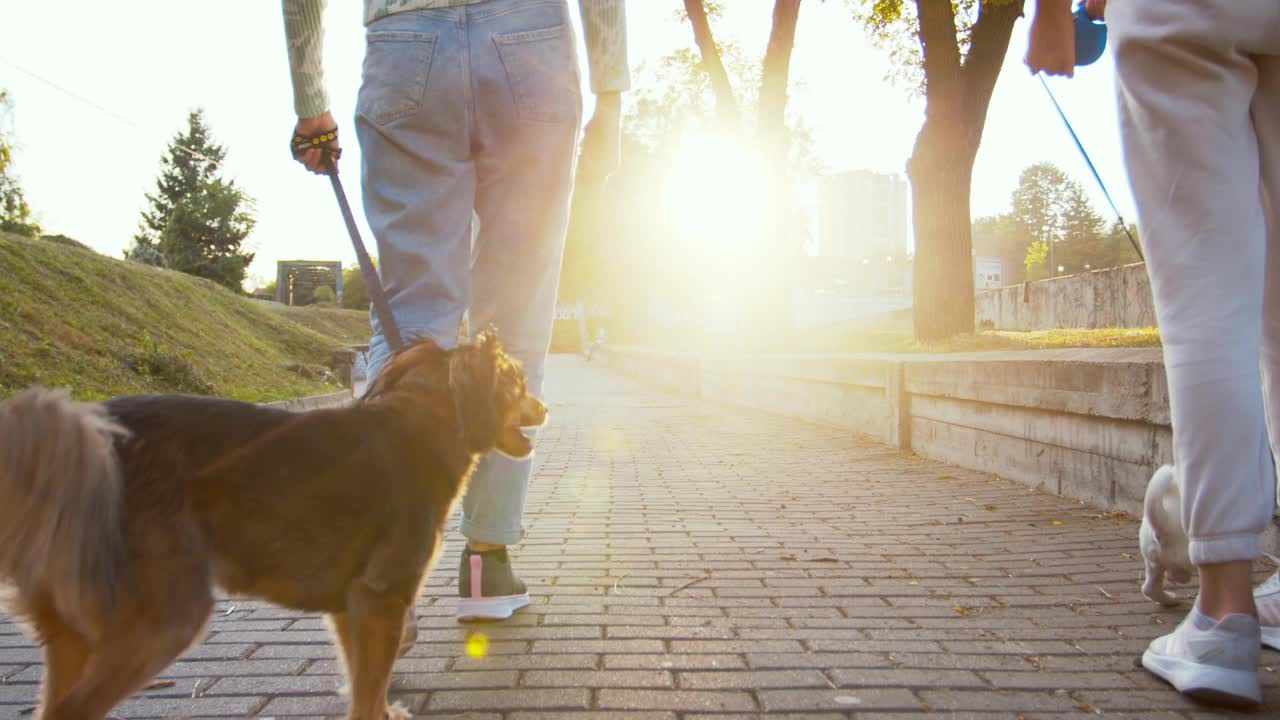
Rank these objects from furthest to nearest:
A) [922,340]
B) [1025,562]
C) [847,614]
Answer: [922,340] → [1025,562] → [847,614]

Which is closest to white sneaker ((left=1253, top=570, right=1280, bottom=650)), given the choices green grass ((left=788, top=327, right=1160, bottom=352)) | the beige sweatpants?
the beige sweatpants

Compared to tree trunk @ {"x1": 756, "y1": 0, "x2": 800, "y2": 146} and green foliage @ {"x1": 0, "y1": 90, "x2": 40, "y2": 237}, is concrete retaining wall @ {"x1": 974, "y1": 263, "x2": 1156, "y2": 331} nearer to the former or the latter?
tree trunk @ {"x1": 756, "y1": 0, "x2": 800, "y2": 146}

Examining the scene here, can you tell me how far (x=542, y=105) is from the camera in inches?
119

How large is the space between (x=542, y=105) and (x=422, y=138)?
1.36 feet

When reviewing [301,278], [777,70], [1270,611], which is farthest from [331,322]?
[1270,611]

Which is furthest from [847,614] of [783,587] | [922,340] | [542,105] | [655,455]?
[922,340]

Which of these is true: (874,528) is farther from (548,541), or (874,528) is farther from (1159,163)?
(1159,163)

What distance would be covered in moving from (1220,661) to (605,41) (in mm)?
2806

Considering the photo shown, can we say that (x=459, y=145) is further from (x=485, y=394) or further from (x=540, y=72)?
(x=485, y=394)

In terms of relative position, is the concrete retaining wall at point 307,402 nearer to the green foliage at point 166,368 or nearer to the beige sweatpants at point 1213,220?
the green foliage at point 166,368

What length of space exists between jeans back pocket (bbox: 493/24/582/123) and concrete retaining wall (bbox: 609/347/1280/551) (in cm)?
324

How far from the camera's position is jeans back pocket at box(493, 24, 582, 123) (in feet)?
9.78

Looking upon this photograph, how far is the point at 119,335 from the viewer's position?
1168 cm

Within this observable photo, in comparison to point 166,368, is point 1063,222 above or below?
above
